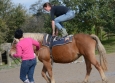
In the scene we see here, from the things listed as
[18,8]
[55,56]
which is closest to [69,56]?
[55,56]

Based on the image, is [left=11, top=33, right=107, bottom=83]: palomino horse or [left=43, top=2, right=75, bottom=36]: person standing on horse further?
[left=43, top=2, right=75, bottom=36]: person standing on horse

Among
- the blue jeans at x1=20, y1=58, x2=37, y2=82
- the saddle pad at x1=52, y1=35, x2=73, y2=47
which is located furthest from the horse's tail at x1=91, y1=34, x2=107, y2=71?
the blue jeans at x1=20, y1=58, x2=37, y2=82

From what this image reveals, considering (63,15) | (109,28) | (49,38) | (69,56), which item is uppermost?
(63,15)

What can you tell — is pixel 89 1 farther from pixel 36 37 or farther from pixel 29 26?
pixel 36 37

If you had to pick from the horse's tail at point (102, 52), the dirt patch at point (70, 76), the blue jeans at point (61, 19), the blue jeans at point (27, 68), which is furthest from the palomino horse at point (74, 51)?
the blue jeans at point (27, 68)

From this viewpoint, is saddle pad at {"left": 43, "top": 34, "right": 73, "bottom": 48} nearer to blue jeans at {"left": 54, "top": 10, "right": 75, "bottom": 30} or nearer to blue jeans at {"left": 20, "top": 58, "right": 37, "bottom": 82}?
blue jeans at {"left": 54, "top": 10, "right": 75, "bottom": 30}

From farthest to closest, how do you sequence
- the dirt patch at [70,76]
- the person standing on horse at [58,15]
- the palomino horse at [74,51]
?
the dirt patch at [70,76] < the person standing on horse at [58,15] < the palomino horse at [74,51]

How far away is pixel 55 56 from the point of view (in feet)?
30.7

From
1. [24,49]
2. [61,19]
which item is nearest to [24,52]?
[24,49]

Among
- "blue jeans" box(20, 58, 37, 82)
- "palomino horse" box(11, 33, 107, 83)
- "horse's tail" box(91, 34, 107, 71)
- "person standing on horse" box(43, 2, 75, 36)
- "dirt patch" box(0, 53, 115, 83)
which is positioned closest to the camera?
"blue jeans" box(20, 58, 37, 82)

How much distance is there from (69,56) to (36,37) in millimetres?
1187

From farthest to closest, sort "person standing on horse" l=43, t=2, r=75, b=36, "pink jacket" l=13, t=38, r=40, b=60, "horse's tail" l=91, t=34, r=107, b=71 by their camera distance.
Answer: "person standing on horse" l=43, t=2, r=75, b=36 → "horse's tail" l=91, t=34, r=107, b=71 → "pink jacket" l=13, t=38, r=40, b=60

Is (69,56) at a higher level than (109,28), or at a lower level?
higher

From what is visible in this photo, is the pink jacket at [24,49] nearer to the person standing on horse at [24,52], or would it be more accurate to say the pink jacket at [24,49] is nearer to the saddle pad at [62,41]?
the person standing on horse at [24,52]
